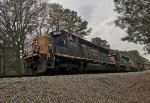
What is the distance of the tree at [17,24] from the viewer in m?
39.2

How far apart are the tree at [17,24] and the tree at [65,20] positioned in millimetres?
7118

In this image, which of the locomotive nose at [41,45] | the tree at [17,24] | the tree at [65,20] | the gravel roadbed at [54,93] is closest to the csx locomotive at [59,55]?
the locomotive nose at [41,45]

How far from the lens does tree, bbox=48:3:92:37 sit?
5138 centimetres

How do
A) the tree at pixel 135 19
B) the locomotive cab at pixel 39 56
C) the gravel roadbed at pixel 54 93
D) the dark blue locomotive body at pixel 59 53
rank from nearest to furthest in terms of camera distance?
the gravel roadbed at pixel 54 93, the locomotive cab at pixel 39 56, the dark blue locomotive body at pixel 59 53, the tree at pixel 135 19

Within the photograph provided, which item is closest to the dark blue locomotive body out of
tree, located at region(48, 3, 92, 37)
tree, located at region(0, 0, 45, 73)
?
tree, located at region(0, 0, 45, 73)

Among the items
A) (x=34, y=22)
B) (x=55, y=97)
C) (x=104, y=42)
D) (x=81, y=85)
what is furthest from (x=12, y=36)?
(x=104, y=42)

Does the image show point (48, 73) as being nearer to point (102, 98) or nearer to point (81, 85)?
point (81, 85)

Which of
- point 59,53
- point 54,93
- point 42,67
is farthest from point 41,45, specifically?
point 54,93

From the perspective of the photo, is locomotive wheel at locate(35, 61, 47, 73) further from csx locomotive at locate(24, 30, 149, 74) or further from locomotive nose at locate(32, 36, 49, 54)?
locomotive nose at locate(32, 36, 49, 54)

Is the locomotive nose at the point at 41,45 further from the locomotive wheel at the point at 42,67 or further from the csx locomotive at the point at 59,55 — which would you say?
the locomotive wheel at the point at 42,67

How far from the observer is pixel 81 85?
47.3 feet

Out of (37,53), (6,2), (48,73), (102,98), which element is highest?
(6,2)

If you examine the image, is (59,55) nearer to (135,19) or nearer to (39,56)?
(39,56)

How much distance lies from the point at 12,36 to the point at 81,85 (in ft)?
87.2
